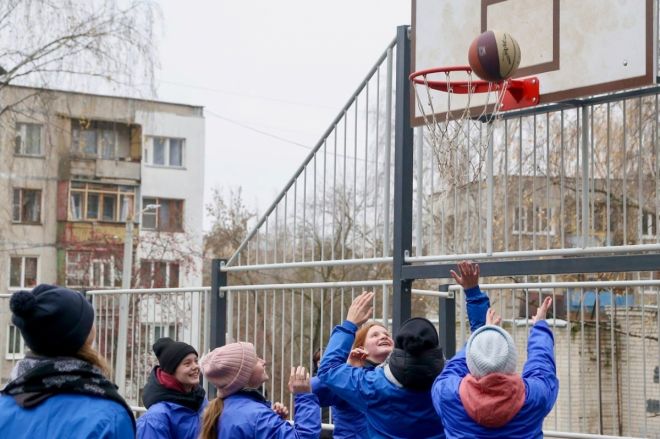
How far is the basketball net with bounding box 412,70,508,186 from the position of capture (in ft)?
25.5

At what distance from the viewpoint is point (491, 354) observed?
18.1ft

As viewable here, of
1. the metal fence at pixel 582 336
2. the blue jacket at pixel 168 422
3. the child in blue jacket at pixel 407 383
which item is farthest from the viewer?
the metal fence at pixel 582 336

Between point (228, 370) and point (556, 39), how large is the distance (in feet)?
10.4

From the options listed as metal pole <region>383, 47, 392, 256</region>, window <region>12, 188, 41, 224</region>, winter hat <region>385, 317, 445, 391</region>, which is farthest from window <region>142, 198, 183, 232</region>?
winter hat <region>385, 317, 445, 391</region>

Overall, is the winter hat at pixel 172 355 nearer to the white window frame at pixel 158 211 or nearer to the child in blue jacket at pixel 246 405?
the child in blue jacket at pixel 246 405

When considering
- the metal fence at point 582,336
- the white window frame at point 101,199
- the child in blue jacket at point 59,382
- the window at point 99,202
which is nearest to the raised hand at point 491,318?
the metal fence at point 582,336

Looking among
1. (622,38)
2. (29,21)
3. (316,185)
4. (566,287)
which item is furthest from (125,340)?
(29,21)

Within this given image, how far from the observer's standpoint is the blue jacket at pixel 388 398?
20.5ft

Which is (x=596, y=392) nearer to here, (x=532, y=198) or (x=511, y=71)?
(x=532, y=198)

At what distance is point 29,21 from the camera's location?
23422 mm

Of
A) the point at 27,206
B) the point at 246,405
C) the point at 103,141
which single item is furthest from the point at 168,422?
the point at 103,141

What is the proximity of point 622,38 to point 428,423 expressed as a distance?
8.95 feet

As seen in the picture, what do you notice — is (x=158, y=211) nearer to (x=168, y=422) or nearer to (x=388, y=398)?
(x=168, y=422)

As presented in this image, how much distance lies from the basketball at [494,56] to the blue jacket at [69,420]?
13.2 feet
